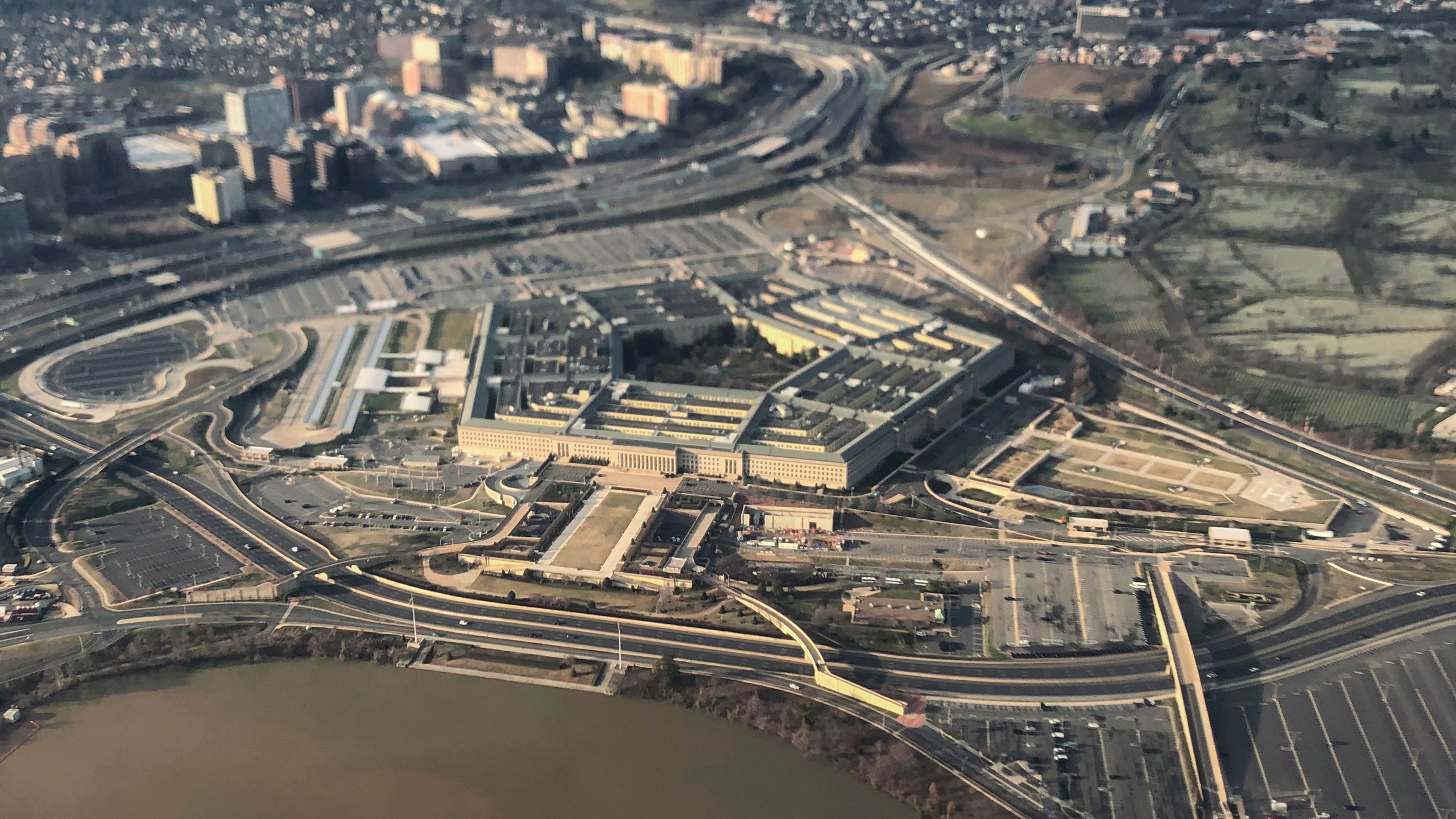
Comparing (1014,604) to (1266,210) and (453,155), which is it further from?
(453,155)

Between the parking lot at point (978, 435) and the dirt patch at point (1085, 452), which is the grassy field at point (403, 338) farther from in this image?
the dirt patch at point (1085, 452)

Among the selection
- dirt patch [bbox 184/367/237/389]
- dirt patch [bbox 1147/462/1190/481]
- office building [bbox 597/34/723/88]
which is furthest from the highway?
dirt patch [bbox 184/367/237/389]

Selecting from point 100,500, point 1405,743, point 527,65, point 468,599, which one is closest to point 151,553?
point 100,500

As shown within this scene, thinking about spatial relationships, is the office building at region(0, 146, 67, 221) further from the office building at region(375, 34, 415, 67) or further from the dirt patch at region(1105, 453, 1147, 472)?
the dirt patch at region(1105, 453, 1147, 472)

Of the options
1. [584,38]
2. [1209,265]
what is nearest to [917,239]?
[1209,265]

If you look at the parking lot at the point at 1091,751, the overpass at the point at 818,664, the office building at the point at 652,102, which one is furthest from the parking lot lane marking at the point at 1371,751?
the office building at the point at 652,102

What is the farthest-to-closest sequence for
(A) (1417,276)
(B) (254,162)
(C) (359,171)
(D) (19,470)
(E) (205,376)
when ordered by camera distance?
(B) (254,162) < (C) (359,171) < (A) (1417,276) < (E) (205,376) < (D) (19,470)
